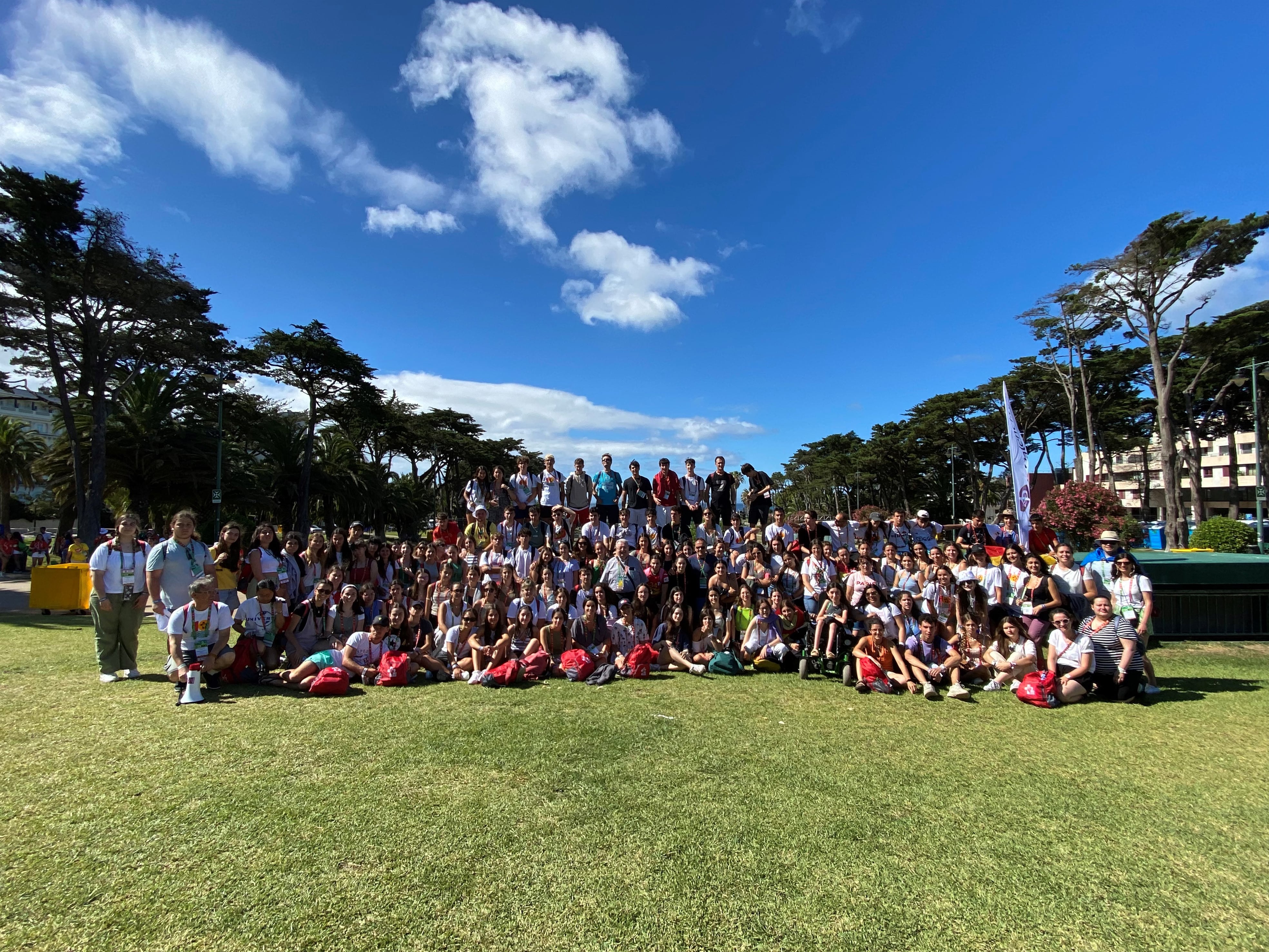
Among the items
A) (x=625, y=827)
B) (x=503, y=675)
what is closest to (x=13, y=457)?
(x=503, y=675)

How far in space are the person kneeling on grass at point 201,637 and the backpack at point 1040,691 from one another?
8.26 metres

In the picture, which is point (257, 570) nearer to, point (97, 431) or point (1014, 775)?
point (1014, 775)

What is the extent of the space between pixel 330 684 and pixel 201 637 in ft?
4.68

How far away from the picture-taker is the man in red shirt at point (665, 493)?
1105cm

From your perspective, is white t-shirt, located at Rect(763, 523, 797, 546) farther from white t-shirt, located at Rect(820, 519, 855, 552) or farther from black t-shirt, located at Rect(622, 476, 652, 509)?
black t-shirt, located at Rect(622, 476, 652, 509)

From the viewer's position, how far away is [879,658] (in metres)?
6.89

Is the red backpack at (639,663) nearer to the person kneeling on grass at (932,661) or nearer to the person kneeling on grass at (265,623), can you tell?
the person kneeling on grass at (932,661)

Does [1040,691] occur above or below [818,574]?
below

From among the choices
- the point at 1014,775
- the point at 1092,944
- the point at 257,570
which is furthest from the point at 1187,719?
the point at 257,570

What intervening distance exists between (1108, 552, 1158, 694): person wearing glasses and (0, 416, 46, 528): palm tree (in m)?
48.5

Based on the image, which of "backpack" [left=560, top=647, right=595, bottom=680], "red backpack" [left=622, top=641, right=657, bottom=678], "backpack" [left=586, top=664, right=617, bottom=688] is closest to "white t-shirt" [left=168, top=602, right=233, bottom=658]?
"backpack" [left=560, top=647, right=595, bottom=680]

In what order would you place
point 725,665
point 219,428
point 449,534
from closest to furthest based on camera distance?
point 725,665 → point 449,534 → point 219,428

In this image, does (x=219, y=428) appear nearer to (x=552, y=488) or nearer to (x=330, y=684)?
(x=552, y=488)

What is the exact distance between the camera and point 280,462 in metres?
30.2
